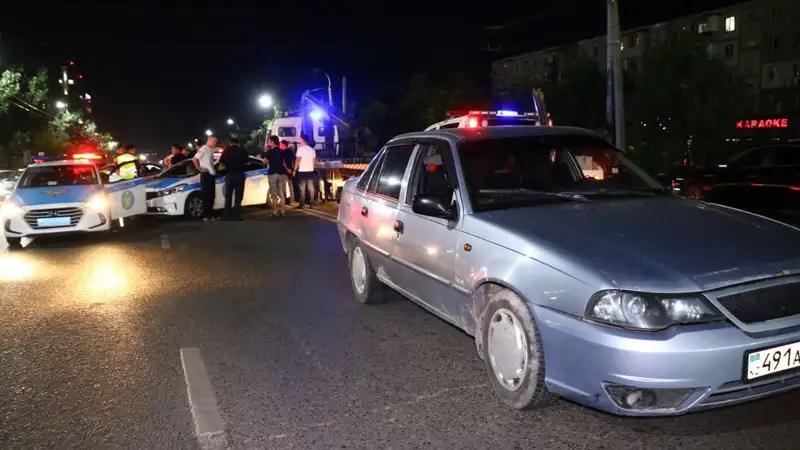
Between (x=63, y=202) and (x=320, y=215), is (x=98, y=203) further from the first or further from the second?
(x=320, y=215)

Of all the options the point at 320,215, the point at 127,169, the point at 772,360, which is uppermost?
the point at 127,169

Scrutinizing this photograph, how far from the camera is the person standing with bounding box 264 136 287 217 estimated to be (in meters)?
15.2

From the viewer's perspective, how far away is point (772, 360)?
136 inches

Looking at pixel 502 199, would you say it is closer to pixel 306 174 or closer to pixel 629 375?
pixel 629 375

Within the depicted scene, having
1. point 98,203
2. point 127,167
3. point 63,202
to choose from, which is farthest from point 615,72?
point 127,167

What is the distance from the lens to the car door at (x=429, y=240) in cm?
483

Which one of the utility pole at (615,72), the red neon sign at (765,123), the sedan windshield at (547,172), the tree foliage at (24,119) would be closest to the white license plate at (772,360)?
the sedan windshield at (547,172)

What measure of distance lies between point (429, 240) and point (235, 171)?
10319 mm

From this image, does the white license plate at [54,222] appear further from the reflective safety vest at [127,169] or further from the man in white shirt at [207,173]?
the reflective safety vest at [127,169]

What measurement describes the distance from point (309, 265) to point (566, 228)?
5.58 metres

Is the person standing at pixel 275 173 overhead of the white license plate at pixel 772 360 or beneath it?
overhead

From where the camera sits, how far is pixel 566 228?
4156mm

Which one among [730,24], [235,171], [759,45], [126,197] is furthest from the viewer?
[730,24]

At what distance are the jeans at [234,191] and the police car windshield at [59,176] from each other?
105 inches
